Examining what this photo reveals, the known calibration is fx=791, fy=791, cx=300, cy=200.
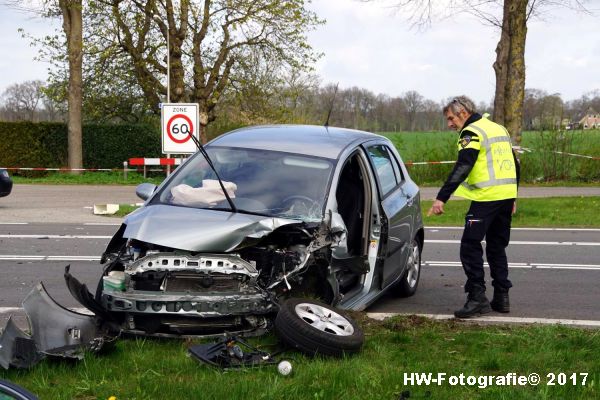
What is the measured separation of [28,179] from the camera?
1105 inches

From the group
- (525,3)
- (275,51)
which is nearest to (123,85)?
(275,51)

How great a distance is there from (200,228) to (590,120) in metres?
25.2

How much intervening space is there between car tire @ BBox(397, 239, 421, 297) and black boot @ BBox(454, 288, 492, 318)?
0.90 metres

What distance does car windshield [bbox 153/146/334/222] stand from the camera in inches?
247

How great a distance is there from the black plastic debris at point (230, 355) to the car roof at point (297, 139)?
2.20 meters

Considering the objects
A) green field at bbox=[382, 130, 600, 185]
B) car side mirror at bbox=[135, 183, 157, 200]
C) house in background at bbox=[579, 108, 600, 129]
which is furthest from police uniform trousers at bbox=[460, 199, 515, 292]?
house in background at bbox=[579, 108, 600, 129]

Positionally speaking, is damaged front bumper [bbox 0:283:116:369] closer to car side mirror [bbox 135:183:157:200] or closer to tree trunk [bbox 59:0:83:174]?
car side mirror [bbox 135:183:157:200]

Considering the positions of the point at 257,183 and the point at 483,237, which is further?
the point at 483,237

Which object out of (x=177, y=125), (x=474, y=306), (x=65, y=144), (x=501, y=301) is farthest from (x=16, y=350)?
(x=65, y=144)

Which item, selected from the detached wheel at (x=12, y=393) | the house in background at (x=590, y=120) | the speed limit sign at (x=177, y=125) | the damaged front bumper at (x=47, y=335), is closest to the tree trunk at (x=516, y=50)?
the speed limit sign at (x=177, y=125)

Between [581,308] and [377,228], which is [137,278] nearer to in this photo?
[377,228]

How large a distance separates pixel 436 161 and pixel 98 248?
18.3 meters

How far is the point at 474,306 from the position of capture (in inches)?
273

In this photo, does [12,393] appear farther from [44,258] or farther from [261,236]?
[44,258]
